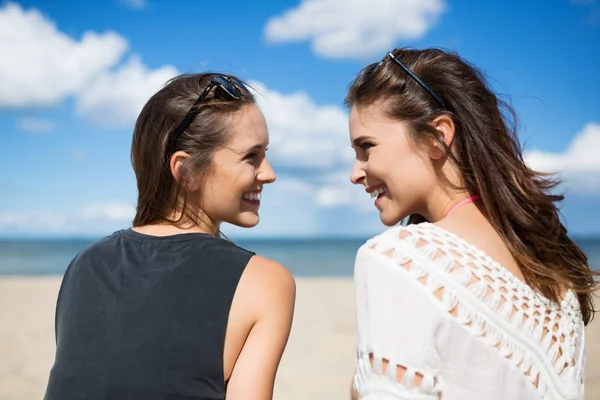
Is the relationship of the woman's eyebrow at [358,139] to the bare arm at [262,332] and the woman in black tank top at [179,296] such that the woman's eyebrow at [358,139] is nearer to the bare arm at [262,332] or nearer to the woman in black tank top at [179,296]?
the woman in black tank top at [179,296]

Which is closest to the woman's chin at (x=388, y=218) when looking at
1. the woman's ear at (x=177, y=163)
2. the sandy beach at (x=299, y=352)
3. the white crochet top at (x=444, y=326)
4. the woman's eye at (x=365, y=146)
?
the woman's eye at (x=365, y=146)

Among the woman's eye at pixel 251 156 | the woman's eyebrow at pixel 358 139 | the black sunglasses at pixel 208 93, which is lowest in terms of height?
the woman's eye at pixel 251 156

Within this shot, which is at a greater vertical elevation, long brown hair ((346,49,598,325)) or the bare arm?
long brown hair ((346,49,598,325))

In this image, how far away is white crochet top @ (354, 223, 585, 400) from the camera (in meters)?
1.67

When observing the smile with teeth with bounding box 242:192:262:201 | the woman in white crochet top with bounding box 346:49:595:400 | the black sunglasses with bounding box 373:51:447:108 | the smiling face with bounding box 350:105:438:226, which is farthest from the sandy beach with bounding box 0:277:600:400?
the black sunglasses with bounding box 373:51:447:108

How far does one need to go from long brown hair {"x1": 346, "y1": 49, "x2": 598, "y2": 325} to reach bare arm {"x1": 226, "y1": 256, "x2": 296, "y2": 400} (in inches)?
29.6

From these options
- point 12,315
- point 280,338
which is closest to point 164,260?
point 280,338

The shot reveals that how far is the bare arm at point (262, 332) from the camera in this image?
198 cm

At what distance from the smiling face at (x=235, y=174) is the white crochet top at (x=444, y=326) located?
Answer: 80 cm

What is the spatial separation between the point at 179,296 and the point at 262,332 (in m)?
0.31

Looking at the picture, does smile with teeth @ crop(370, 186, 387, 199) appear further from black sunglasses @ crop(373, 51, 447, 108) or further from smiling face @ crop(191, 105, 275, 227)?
smiling face @ crop(191, 105, 275, 227)

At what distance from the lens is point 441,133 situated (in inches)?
84.4

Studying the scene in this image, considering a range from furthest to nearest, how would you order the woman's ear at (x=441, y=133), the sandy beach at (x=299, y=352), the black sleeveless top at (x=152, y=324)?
the sandy beach at (x=299, y=352)
the woman's ear at (x=441, y=133)
the black sleeveless top at (x=152, y=324)

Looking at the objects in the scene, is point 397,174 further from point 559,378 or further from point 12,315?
point 12,315
